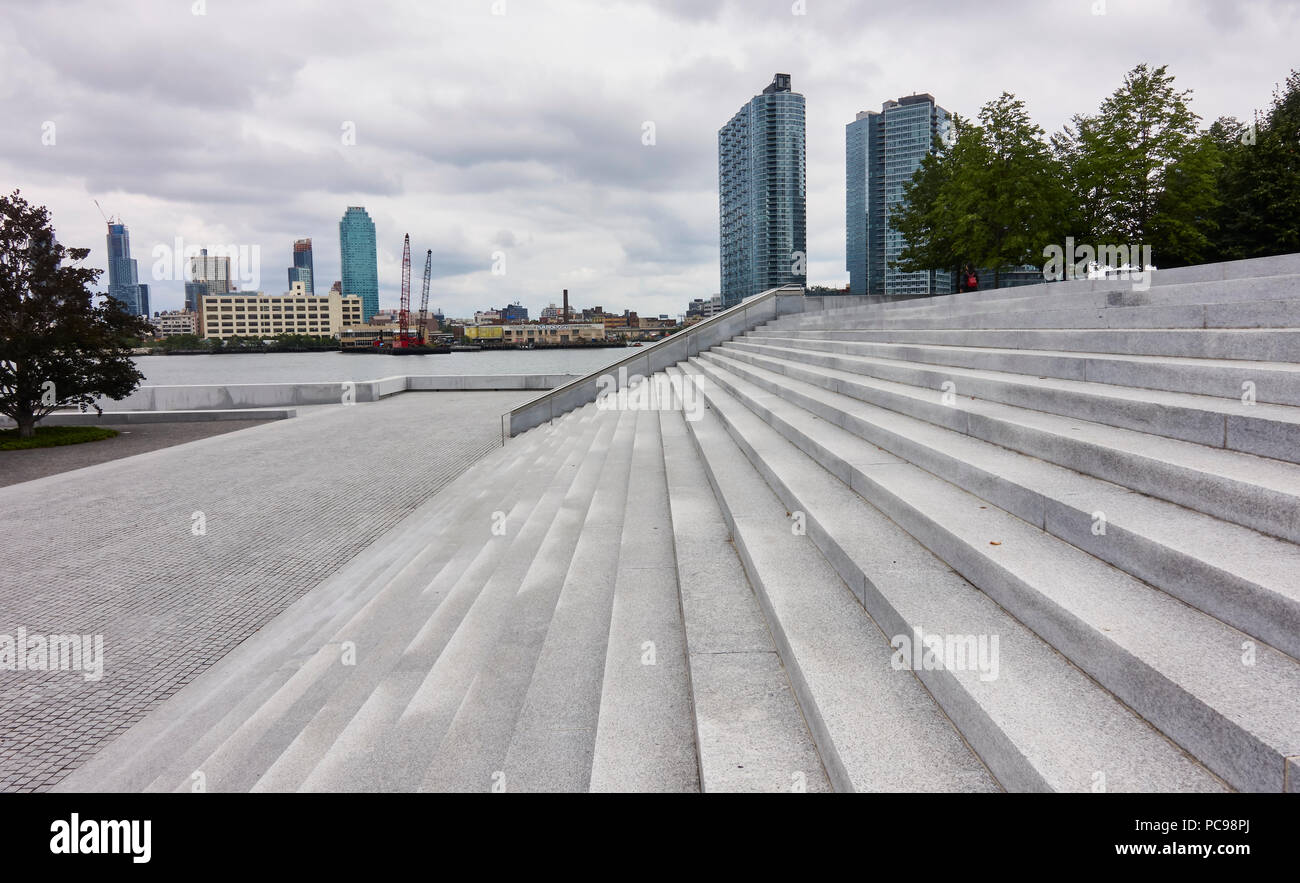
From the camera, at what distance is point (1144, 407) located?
395 cm

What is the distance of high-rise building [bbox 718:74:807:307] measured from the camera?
1656 inches

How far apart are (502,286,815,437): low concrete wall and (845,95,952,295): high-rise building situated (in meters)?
51.0

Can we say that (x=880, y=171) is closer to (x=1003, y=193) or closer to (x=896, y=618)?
(x=1003, y=193)

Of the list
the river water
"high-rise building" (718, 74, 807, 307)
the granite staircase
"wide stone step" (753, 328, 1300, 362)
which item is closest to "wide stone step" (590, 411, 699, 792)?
the granite staircase

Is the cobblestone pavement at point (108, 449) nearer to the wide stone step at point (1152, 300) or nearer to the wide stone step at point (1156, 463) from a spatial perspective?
the wide stone step at point (1156, 463)

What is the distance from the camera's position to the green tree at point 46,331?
18938 mm

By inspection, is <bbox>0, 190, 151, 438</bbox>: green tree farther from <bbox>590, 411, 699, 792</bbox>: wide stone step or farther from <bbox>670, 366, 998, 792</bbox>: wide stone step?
<bbox>670, 366, 998, 792</bbox>: wide stone step

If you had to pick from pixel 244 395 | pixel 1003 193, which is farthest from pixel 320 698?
pixel 1003 193

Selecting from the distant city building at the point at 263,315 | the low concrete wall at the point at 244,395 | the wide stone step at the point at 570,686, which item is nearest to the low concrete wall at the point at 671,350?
the low concrete wall at the point at 244,395

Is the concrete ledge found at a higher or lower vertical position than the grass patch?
higher

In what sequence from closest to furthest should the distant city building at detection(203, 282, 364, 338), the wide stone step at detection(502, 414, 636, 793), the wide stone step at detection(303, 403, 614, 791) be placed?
the wide stone step at detection(502, 414, 636, 793)
the wide stone step at detection(303, 403, 614, 791)
the distant city building at detection(203, 282, 364, 338)
